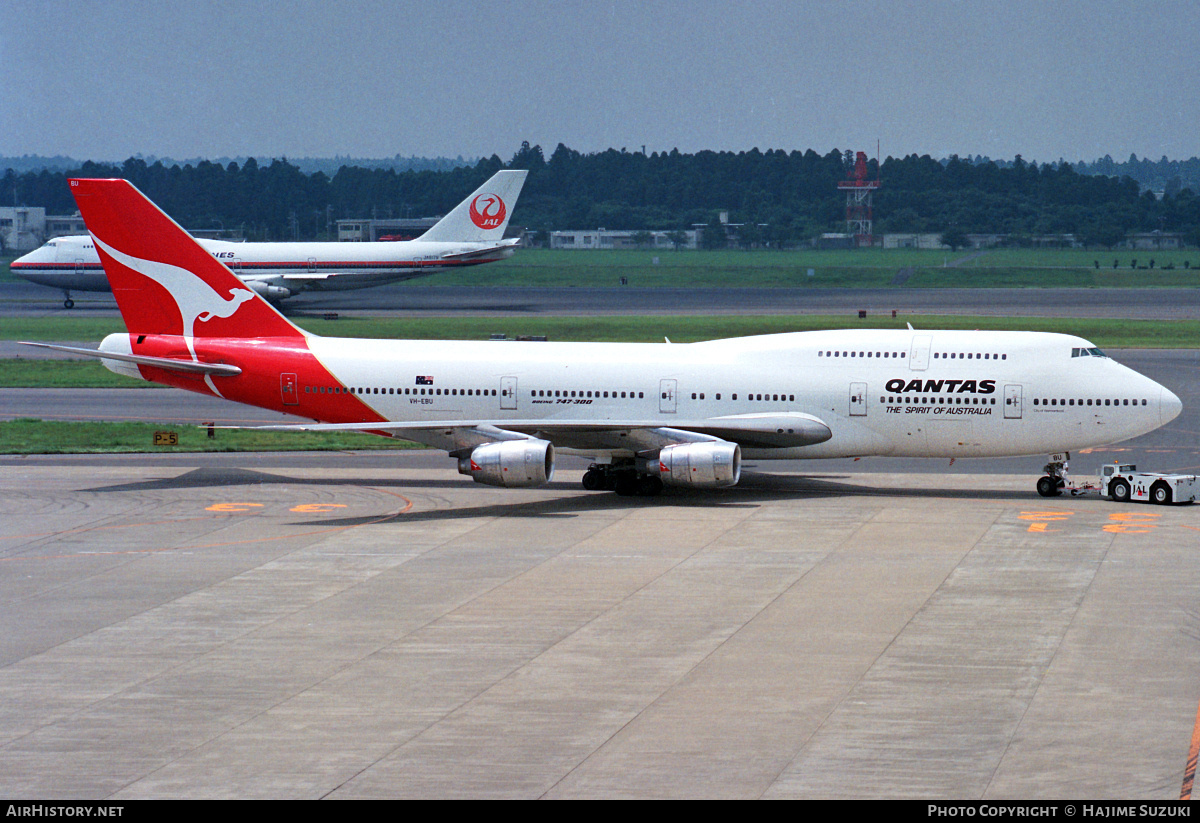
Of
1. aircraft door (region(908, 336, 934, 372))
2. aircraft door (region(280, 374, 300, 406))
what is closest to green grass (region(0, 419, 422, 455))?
aircraft door (region(280, 374, 300, 406))

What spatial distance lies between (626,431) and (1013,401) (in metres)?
11.4

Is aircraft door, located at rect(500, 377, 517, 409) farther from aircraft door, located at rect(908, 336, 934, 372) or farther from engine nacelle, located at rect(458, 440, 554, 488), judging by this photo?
aircraft door, located at rect(908, 336, 934, 372)

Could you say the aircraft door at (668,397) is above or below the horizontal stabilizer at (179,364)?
below

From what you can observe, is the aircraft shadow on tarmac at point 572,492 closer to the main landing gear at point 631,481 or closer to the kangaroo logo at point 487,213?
the main landing gear at point 631,481

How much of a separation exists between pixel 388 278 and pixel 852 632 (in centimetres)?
10035

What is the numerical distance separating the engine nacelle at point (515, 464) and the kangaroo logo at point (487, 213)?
283 ft

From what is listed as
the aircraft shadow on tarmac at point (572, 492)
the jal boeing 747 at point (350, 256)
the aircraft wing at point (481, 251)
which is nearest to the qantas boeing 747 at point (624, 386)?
the aircraft shadow on tarmac at point (572, 492)

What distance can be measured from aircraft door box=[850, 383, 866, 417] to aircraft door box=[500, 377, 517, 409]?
34.0 feet

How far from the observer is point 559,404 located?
148 feet

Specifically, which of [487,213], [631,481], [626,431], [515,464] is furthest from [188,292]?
[487,213]

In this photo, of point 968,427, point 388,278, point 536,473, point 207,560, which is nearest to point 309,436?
point 536,473

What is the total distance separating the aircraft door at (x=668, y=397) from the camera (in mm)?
44500

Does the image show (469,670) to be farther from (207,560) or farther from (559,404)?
(559,404)

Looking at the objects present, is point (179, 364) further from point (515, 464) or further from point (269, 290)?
point (269, 290)
